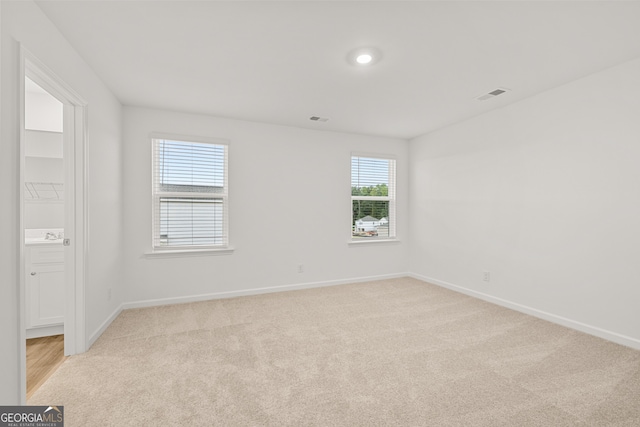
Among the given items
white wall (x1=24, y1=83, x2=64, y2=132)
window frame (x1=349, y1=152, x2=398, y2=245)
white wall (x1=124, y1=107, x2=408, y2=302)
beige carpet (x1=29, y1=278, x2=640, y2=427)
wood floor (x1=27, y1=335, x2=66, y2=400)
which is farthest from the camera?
window frame (x1=349, y1=152, x2=398, y2=245)

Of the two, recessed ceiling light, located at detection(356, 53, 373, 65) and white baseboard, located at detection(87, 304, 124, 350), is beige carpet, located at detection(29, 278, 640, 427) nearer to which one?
white baseboard, located at detection(87, 304, 124, 350)

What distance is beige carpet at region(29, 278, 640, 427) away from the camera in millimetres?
1731

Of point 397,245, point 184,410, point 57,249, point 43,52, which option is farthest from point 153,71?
point 397,245

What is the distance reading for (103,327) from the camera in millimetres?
2910

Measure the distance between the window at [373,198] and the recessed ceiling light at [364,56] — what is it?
244 centimetres

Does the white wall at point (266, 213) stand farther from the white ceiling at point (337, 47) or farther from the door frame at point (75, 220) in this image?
the door frame at point (75, 220)

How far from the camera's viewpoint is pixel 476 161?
160 inches

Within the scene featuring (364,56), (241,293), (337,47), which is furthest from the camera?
(241,293)

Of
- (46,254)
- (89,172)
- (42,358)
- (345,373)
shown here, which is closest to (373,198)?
(345,373)

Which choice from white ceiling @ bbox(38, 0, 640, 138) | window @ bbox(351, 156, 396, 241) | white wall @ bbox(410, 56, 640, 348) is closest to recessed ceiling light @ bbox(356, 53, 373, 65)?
white ceiling @ bbox(38, 0, 640, 138)

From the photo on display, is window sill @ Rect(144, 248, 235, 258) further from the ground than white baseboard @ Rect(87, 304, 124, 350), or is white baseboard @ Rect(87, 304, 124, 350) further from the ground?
window sill @ Rect(144, 248, 235, 258)

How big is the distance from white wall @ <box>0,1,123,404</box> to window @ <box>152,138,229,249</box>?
453 mm

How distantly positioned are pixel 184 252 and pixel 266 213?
124cm

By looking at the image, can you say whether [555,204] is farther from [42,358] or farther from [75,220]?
[42,358]
